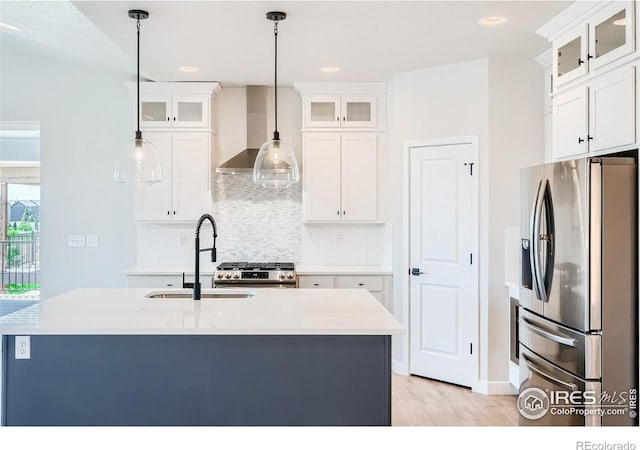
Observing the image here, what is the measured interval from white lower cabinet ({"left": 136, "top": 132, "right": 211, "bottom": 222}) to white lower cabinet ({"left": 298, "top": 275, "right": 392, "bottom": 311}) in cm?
126

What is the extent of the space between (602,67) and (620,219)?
2.79 ft

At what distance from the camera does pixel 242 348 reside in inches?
95.8

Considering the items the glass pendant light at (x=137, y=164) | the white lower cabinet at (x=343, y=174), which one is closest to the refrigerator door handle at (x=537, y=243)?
the white lower cabinet at (x=343, y=174)

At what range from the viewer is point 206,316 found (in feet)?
8.39

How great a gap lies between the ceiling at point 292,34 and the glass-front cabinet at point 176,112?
24 centimetres

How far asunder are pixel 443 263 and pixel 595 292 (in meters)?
1.82

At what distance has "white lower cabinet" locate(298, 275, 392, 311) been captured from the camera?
4695 mm

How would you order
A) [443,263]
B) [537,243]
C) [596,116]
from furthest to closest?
[443,263]
[537,243]
[596,116]

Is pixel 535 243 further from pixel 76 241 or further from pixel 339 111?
pixel 76 241

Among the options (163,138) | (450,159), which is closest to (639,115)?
(450,159)

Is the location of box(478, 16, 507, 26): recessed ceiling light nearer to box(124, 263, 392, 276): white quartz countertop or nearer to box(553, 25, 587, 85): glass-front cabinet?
box(553, 25, 587, 85): glass-front cabinet

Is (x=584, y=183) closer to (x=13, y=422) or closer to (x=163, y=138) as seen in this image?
(x=13, y=422)

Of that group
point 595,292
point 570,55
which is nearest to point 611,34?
point 570,55

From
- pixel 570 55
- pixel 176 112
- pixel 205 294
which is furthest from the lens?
pixel 176 112
